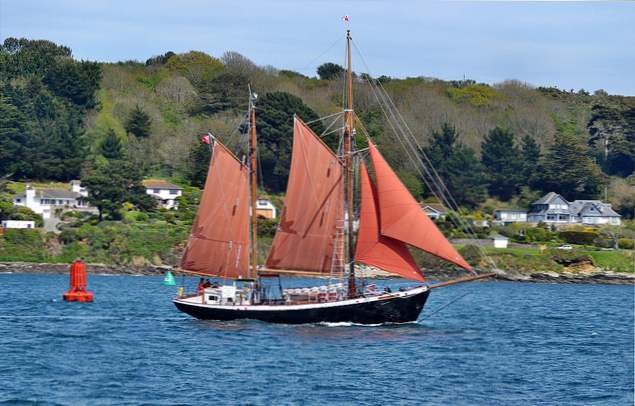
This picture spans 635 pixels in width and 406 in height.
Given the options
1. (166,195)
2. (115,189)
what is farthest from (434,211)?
(115,189)

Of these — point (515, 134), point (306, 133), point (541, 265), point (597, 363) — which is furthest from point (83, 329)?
point (515, 134)

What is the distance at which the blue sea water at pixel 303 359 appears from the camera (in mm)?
37062

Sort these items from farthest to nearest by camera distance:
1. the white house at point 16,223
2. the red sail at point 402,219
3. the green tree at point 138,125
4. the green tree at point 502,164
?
the green tree at point 138,125, the green tree at point 502,164, the white house at point 16,223, the red sail at point 402,219

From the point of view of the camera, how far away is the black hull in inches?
2169

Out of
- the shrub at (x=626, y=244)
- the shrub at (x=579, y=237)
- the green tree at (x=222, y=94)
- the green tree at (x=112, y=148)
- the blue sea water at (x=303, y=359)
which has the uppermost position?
the green tree at (x=222, y=94)

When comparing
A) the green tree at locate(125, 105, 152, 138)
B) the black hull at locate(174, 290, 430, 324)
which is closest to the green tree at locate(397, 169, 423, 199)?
the green tree at locate(125, 105, 152, 138)

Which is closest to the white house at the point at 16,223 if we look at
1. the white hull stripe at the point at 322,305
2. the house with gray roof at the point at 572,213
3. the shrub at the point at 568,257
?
the shrub at the point at 568,257

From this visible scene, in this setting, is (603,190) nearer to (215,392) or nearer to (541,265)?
(541,265)

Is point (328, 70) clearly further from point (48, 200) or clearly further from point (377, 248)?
point (377, 248)

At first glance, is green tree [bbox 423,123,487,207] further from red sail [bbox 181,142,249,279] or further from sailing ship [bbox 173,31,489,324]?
red sail [bbox 181,142,249,279]

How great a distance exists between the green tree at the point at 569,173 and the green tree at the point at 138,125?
165 ft

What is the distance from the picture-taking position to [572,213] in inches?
5384

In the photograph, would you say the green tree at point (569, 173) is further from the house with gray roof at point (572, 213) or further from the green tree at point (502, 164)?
the house with gray roof at point (572, 213)

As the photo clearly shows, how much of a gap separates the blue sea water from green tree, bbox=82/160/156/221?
1854 inches
